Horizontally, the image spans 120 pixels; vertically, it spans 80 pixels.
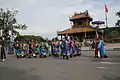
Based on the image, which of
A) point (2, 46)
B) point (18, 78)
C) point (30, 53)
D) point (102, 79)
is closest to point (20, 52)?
point (30, 53)

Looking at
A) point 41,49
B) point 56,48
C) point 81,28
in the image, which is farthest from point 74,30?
point 41,49

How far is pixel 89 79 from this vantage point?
875cm

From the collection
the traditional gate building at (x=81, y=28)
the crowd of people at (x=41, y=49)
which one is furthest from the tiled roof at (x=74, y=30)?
the crowd of people at (x=41, y=49)

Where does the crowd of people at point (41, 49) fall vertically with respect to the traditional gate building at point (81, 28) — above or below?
below

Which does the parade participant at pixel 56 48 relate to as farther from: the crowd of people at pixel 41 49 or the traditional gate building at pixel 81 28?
the traditional gate building at pixel 81 28

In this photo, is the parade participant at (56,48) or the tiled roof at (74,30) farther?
the tiled roof at (74,30)

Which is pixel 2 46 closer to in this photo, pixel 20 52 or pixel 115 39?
pixel 20 52

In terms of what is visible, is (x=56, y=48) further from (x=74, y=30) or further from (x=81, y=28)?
(x=81, y=28)

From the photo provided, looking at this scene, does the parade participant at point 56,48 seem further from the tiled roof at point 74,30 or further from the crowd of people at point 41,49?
the tiled roof at point 74,30

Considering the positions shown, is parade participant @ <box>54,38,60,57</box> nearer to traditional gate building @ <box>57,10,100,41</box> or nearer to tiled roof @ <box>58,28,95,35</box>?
traditional gate building @ <box>57,10,100,41</box>

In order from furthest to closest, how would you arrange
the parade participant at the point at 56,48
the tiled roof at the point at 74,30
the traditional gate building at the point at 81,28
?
the tiled roof at the point at 74,30 < the traditional gate building at the point at 81,28 < the parade participant at the point at 56,48

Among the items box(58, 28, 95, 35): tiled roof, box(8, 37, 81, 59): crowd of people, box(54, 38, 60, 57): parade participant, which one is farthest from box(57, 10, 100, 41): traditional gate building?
box(54, 38, 60, 57): parade participant

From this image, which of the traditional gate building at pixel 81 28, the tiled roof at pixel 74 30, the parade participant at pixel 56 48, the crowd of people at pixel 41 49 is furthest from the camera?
the tiled roof at pixel 74 30

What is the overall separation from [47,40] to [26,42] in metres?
1.77
